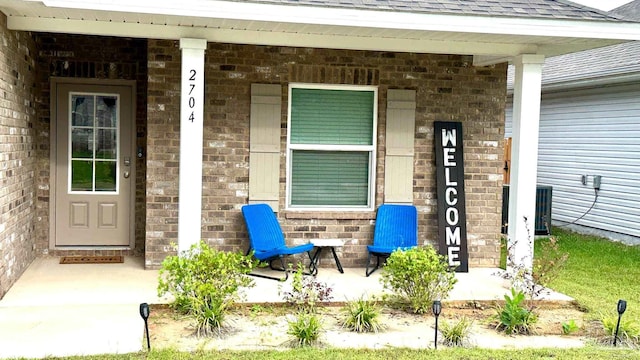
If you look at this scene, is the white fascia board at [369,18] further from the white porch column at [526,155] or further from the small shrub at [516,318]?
the small shrub at [516,318]

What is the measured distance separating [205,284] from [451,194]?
3.80 m

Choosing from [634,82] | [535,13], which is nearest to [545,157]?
[634,82]

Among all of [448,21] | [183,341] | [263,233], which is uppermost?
[448,21]

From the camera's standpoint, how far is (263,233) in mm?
8047

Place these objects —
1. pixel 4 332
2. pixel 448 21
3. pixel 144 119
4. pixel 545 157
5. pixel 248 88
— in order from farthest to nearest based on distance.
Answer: pixel 545 157 < pixel 144 119 < pixel 248 88 < pixel 448 21 < pixel 4 332

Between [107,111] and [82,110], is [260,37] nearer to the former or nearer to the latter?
[107,111]

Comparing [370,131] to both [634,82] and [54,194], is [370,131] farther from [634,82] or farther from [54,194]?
[634,82]

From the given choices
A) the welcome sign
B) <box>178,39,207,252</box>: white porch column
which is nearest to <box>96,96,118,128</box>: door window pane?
<box>178,39,207,252</box>: white porch column

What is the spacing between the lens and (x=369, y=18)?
6605 mm

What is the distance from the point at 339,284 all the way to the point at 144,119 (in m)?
3.23

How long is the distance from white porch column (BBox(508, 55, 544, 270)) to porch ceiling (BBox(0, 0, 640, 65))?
260 mm

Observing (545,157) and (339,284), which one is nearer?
(339,284)

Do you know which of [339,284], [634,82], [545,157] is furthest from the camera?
[545,157]

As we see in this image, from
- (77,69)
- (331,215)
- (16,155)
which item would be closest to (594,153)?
(331,215)
